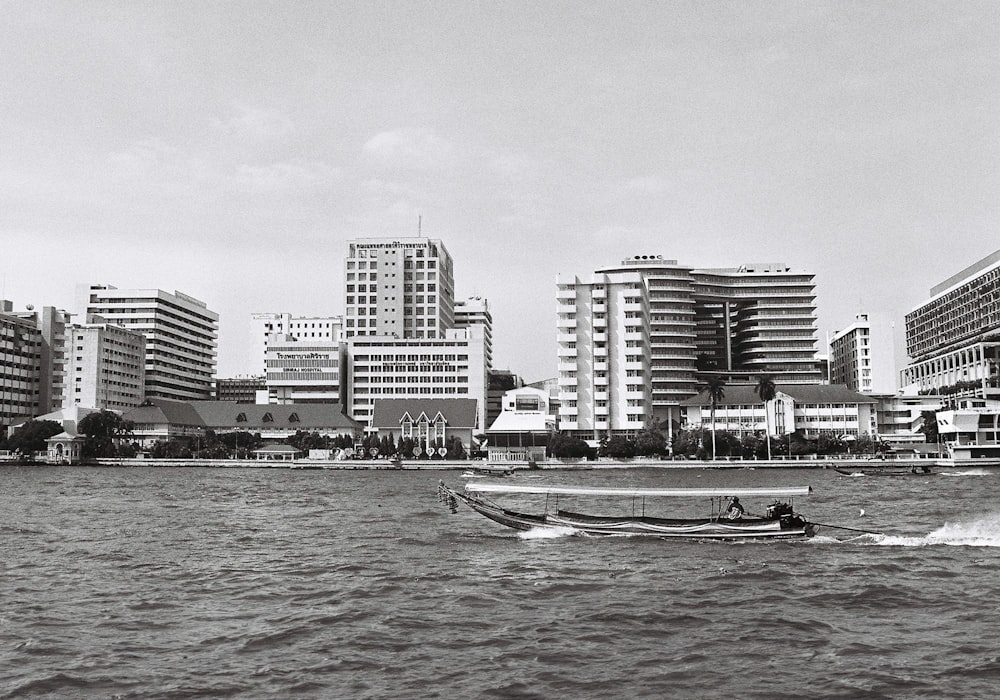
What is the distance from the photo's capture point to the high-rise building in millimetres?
160000

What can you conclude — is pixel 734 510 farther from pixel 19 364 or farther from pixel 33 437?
pixel 19 364

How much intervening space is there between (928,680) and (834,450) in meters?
133

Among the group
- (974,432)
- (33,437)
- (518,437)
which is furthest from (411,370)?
(974,432)

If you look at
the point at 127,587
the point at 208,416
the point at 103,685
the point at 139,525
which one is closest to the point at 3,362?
the point at 208,416

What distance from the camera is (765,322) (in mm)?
191125

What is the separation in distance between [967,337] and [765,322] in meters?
37.8

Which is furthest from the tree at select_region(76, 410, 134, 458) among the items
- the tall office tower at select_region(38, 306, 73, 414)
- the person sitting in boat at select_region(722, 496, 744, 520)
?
the person sitting in boat at select_region(722, 496, 744, 520)

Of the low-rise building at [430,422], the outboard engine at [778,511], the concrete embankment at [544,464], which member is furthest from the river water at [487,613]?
the low-rise building at [430,422]

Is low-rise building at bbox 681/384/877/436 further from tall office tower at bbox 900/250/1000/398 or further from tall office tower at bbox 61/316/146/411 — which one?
tall office tower at bbox 61/316/146/411

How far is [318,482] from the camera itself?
99750mm

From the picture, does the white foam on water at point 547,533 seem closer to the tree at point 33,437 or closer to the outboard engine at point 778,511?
the outboard engine at point 778,511

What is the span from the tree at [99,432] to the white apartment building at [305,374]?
38004 mm

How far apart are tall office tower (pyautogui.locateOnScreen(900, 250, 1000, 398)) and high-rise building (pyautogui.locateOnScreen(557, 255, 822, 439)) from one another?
24.5 meters

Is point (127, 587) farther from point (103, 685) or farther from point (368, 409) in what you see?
point (368, 409)
